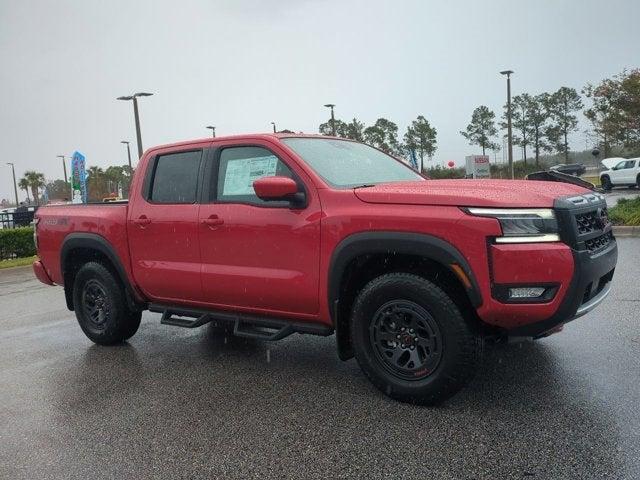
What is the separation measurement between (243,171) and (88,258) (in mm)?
2377

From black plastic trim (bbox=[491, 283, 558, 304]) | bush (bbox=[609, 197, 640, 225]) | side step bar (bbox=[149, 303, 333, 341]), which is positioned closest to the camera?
black plastic trim (bbox=[491, 283, 558, 304])

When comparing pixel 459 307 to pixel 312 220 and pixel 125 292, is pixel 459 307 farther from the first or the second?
pixel 125 292

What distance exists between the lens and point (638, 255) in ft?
28.5

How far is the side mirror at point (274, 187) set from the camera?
3.67 metres

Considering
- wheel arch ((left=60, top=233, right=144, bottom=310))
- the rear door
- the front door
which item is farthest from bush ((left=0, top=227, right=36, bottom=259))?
the front door

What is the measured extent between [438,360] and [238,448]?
130cm

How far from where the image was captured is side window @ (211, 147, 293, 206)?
418 cm

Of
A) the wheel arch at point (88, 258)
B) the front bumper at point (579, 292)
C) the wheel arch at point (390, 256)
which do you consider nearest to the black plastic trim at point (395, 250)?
the wheel arch at point (390, 256)

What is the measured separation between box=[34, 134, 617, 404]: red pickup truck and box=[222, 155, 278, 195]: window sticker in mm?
12

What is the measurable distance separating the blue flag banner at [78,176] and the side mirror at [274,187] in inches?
852

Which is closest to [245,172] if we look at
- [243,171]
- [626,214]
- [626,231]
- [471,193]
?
[243,171]

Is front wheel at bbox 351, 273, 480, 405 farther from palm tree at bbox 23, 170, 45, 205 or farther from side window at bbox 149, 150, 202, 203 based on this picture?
palm tree at bbox 23, 170, 45, 205

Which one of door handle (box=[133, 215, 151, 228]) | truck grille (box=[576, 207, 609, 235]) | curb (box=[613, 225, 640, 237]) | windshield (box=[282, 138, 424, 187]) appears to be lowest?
curb (box=[613, 225, 640, 237])

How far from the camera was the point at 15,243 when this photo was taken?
15.8 meters
